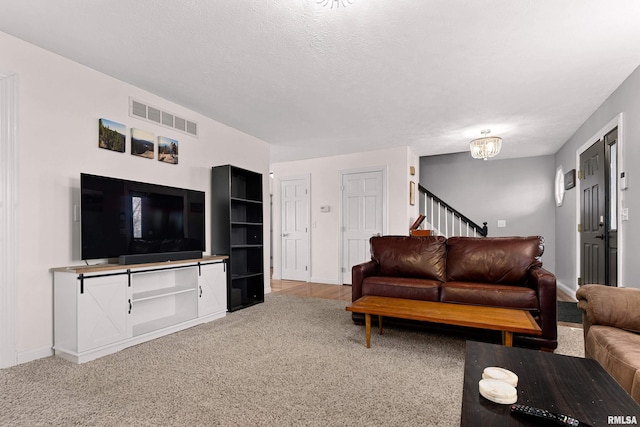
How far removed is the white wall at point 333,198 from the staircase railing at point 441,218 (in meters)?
0.69

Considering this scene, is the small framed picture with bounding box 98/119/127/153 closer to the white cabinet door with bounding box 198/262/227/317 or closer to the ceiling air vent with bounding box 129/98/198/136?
the ceiling air vent with bounding box 129/98/198/136

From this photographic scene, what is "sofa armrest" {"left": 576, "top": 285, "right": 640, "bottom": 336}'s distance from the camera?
188 centimetres

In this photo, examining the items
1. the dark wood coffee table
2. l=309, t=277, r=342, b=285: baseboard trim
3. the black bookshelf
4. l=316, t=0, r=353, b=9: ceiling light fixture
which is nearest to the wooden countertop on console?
the black bookshelf

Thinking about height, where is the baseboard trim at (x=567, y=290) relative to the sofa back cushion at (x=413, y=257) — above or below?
below

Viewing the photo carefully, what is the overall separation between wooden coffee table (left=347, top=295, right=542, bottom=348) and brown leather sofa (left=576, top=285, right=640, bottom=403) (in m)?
0.30

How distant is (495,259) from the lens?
3.37m

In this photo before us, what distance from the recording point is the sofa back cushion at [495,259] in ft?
10.7

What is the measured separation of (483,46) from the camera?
8.40 ft

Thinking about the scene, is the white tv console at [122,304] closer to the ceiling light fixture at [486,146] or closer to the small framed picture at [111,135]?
the small framed picture at [111,135]

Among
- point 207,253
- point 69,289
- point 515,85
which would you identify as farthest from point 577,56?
point 69,289

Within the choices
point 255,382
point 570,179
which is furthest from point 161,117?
point 570,179

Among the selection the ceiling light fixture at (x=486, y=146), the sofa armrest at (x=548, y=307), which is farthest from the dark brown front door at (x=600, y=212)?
the sofa armrest at (x=548, y=307)

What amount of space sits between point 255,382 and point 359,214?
13.5 feet

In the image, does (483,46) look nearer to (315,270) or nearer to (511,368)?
(511,368)
